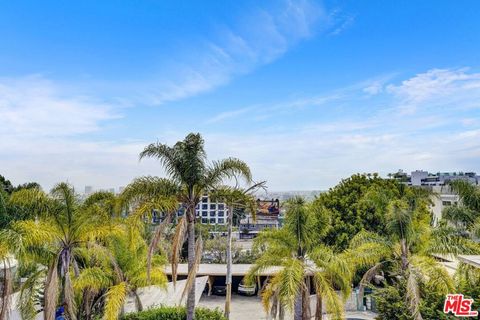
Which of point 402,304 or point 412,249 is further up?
point 412,249

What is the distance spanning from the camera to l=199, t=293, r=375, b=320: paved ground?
1811 cm

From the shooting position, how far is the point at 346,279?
12.3m

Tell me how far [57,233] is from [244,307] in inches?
558

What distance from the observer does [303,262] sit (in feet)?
39.7

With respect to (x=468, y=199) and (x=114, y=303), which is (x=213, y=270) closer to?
(x=114, y=303)

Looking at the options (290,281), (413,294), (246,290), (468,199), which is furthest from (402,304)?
(246,290)

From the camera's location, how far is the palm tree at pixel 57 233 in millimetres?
10117

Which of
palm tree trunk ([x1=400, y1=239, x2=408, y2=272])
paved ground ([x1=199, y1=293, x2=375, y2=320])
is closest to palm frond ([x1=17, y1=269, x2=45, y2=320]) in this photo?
paved ground ([x1=199, y1=293, x2=375, y2=320])

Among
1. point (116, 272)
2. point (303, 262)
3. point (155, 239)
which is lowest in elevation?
point (116, 272)

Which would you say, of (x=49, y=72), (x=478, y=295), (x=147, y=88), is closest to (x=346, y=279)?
(x=478, y=295)

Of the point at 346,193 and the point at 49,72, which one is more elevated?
the point at 49,72

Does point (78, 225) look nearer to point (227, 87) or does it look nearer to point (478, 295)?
point (227, 87)

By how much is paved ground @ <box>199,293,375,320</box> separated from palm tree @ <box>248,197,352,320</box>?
6505 millimetres

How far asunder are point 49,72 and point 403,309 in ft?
52.5
